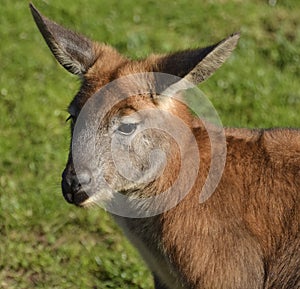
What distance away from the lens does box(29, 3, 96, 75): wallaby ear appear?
5.59m

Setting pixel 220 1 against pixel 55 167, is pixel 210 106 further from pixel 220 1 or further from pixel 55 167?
pixel 220 1

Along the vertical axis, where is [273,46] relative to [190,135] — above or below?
below

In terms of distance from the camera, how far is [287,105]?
891 centimetres

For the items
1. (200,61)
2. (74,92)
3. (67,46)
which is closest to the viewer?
(200,61)

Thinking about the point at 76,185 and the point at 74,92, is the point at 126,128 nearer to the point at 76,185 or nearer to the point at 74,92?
the point at 76,185

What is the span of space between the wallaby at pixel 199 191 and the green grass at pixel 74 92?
4.82ft

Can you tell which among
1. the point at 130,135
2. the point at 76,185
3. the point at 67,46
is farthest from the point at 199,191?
the point at 67,46

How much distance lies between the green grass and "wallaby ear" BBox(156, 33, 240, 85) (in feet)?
6.59

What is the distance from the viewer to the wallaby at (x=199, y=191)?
543cm

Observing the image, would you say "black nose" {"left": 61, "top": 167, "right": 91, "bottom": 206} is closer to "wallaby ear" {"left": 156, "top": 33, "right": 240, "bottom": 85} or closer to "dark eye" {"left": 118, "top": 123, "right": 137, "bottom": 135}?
"dark eye" {"left": 118, "top": 123, "right": 137, "bottom": 135}

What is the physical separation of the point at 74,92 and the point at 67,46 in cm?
312

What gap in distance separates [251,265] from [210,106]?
2.79m

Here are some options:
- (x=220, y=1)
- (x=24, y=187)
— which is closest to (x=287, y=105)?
(x=220, y=1)

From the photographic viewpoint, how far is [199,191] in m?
5.55
